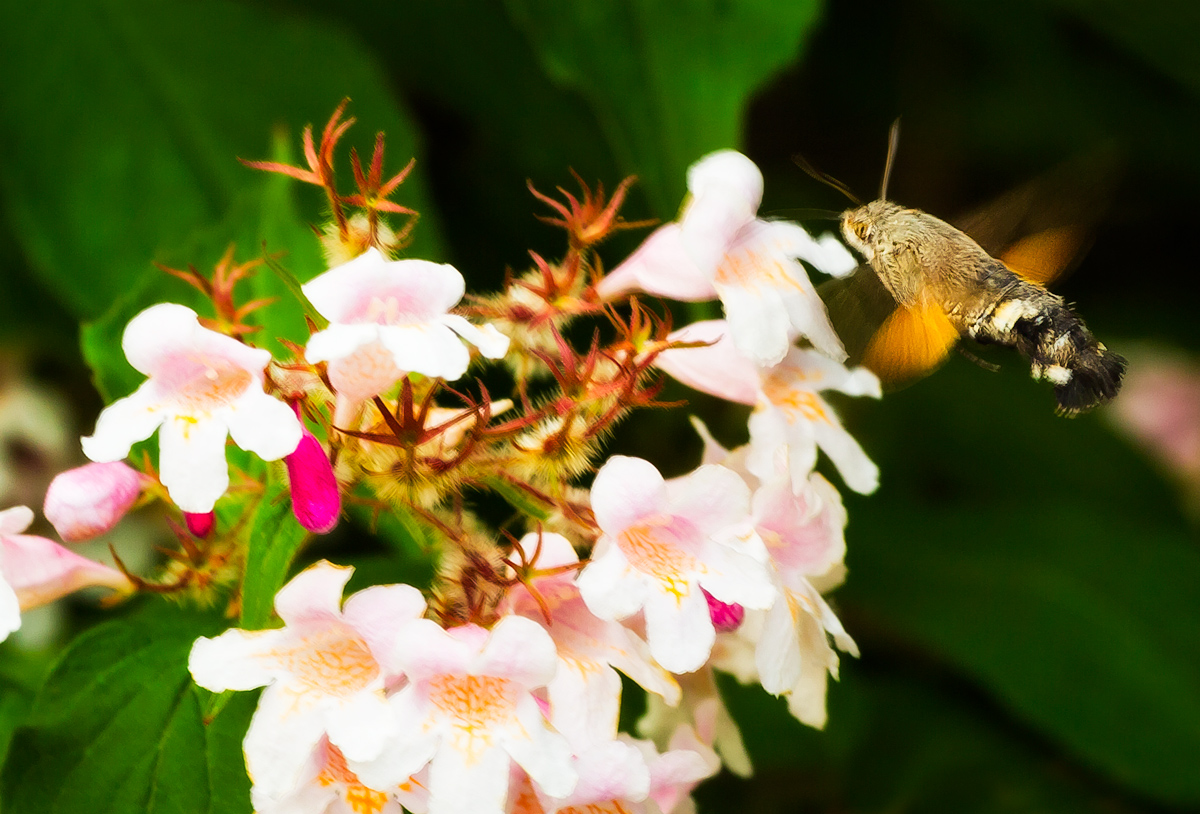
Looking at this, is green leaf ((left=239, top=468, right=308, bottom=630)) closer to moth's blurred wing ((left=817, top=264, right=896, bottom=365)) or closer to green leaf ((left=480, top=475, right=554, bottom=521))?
green leaf ((left=480, top=475, right=554, bottom=521))

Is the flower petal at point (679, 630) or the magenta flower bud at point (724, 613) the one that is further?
the magenta flower bud at point (724, 613)

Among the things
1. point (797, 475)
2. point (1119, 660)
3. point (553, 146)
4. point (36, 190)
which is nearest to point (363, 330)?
point (797, 475)

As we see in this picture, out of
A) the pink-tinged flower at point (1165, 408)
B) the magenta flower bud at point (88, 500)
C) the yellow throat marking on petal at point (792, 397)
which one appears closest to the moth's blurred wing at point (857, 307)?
the yellow throat marking on petal at point (792, 397)

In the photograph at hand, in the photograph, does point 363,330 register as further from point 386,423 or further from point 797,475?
point 797,475

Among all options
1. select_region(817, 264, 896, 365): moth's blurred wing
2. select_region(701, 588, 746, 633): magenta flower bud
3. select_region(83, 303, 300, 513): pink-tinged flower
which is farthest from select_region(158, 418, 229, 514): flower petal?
select_region(817, 264, 896, 365): moth's blurred wing

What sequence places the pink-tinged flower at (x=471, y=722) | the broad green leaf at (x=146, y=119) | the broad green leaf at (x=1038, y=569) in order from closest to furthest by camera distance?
the pink-tinged flower at (x=471, y=722) < the broad green leaf at (x=146, y=119) < the broad green leaf at (x=1038, y=569)

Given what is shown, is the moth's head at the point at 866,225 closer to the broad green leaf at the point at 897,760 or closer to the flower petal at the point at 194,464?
the flower petal at the point at 194,464

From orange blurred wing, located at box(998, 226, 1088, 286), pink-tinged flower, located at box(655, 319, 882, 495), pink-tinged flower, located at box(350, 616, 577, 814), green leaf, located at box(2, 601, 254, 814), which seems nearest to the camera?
pink-tinged flower, located at box(350, 616, 577, 814)
